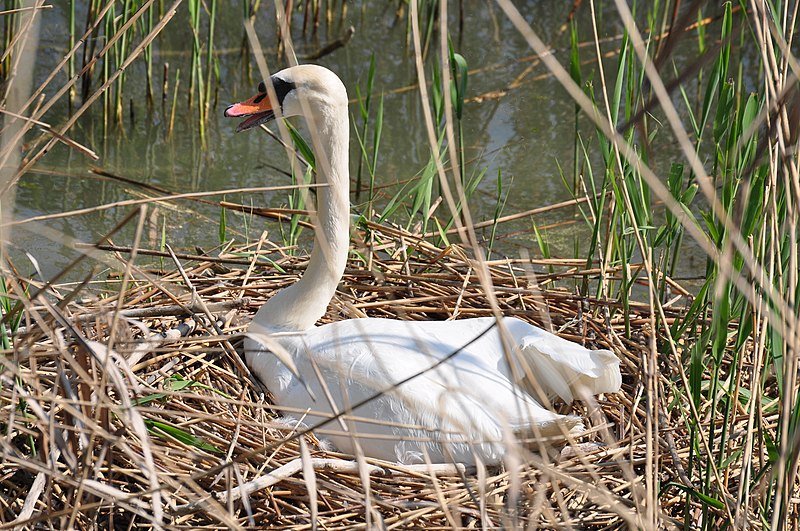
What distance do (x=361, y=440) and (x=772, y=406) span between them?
4.28 feet

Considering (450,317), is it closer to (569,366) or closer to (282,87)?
(569,366)

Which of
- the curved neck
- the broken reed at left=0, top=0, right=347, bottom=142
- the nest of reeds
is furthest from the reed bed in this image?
the broken reed at left=0, top=0, right=347, bottom=142

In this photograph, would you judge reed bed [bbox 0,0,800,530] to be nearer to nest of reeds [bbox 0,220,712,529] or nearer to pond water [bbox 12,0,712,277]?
nest of reeds [bbox 0,220,712,529]

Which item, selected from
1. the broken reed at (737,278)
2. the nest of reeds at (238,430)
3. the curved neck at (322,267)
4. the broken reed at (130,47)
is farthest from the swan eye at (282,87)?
the broken reed at (130,47)

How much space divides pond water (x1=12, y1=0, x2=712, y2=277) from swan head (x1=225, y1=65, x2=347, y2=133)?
1.58 metres

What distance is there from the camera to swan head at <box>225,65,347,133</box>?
2.93 m

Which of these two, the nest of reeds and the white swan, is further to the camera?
the white swan

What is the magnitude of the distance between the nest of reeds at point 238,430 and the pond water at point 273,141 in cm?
117

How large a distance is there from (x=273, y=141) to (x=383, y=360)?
356 cm

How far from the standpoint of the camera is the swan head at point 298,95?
2928 mm

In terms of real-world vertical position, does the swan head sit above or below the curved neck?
above

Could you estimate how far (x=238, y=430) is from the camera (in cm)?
262

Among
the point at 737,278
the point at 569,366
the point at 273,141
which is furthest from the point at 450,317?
the point at 273,141

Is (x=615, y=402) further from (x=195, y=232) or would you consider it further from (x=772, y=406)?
(x=195, y=232)
